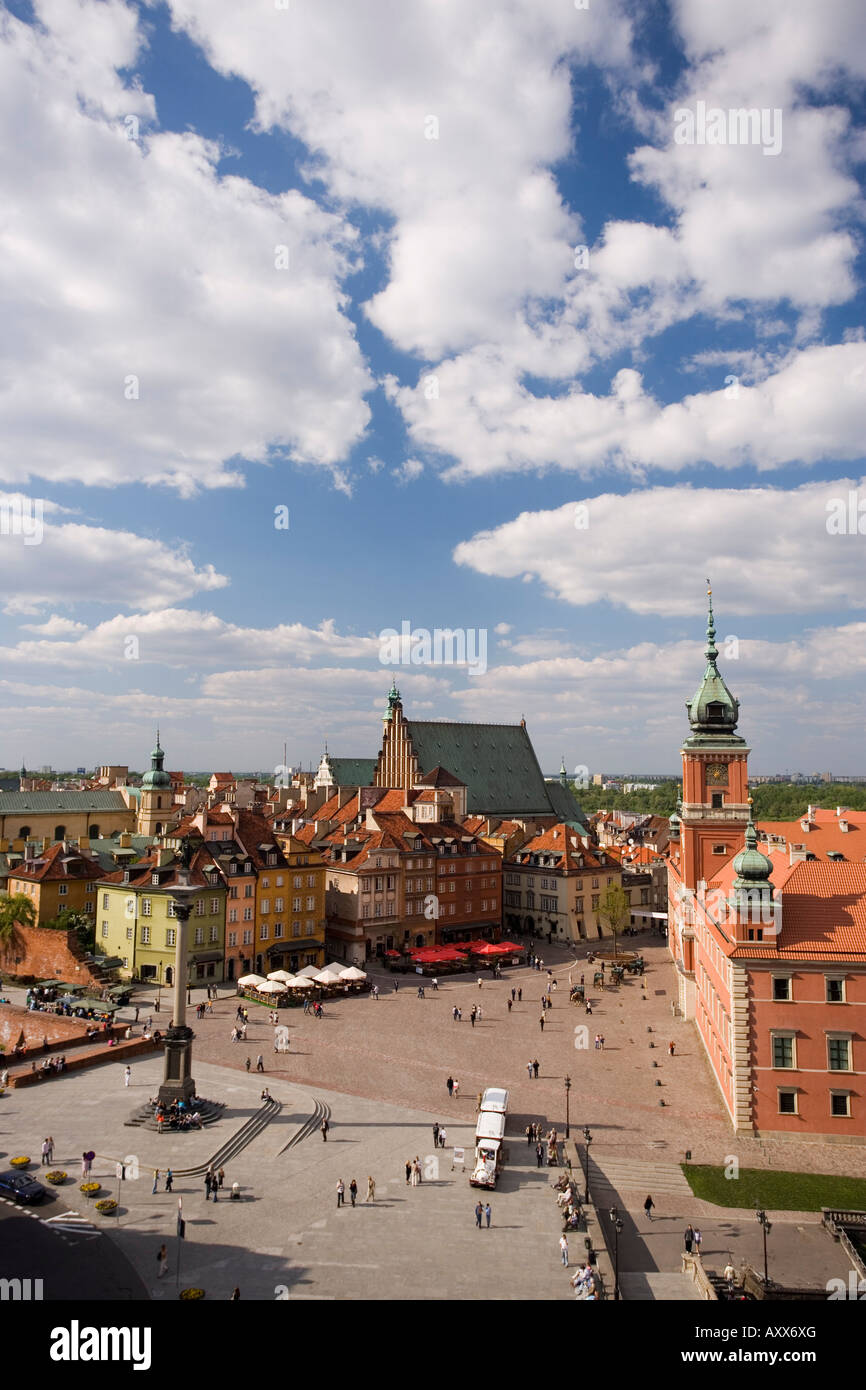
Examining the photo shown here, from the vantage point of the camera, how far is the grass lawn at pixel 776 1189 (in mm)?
32656

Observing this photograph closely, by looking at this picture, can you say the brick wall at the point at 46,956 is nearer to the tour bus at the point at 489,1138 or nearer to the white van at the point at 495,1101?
the white van at the point at 495,1101

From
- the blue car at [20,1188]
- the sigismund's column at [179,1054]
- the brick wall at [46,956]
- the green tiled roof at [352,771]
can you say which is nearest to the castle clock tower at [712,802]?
the sigismund's column at [179,1054]

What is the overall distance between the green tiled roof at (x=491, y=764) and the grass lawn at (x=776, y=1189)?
250 feet

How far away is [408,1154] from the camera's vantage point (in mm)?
35531

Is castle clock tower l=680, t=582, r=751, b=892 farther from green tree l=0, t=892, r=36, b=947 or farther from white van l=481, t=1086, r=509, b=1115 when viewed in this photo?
green tree l=0, t=892, r=36, b=947

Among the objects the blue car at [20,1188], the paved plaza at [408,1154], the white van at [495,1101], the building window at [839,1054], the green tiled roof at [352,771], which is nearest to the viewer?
the paved plaza at [408,1154]

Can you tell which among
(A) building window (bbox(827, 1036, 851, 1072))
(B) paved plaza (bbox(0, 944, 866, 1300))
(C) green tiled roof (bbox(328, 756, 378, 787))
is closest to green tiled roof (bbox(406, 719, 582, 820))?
(C) green tiled roof (bbox(328, 756, 378, 787))

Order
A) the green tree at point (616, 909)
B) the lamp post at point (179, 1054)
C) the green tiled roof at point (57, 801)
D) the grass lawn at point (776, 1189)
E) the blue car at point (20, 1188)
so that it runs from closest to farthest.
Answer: the blue car at point (20, 1188) → the grass lawn at point (776, 1189) → the lamp post at point (179, 1054) → the green tree at point (616, 909) → the green tiled roof at point (57, 801)

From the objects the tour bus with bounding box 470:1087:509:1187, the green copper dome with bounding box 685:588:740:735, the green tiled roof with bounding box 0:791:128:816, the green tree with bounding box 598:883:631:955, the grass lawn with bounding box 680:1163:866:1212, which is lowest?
the grass lawn with bounding box 680:1163:866:1212

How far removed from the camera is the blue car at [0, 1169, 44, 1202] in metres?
30.3

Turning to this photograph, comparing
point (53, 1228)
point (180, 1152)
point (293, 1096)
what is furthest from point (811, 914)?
point (53, 1228)

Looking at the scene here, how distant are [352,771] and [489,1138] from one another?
105608mm

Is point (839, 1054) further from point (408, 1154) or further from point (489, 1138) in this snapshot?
point (408, 1154)

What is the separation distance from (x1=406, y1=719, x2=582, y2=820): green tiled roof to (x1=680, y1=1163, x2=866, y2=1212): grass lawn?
7624 cm
